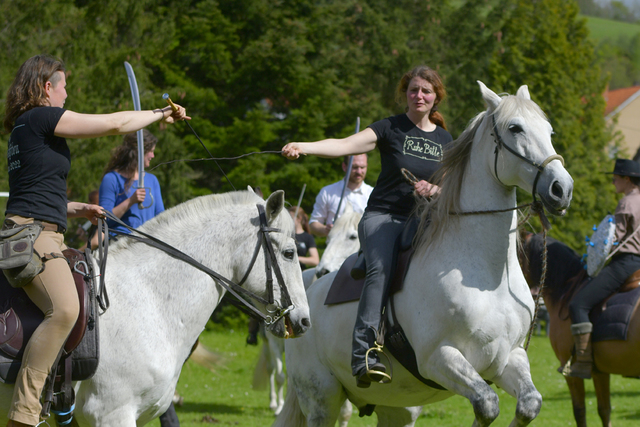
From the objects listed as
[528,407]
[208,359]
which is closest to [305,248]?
[208,359]

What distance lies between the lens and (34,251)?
11.8 ft

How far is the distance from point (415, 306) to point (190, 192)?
56.5 ft

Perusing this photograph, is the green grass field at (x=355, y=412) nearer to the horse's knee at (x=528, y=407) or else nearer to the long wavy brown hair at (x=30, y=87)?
the horse's knee at (x=528, y=407)

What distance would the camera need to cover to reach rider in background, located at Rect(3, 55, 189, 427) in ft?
11.7

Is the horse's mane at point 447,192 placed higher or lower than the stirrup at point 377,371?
higher

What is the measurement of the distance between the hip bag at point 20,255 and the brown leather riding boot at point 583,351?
5.91 metres

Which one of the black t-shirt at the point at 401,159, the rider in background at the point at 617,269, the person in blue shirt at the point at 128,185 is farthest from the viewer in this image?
the rider in background at the point at 617,269

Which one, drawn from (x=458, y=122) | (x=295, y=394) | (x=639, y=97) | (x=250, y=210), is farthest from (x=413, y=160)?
(x=639, y=97)

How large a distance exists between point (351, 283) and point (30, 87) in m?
2.59

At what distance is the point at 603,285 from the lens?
754cm

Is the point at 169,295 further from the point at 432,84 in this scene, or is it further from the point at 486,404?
the point at 432,84

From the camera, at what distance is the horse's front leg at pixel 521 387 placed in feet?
13.3

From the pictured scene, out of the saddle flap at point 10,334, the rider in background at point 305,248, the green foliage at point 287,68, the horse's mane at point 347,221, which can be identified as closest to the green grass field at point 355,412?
the rider in background at point 305,248

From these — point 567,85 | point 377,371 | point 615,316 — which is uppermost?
point 377,371
